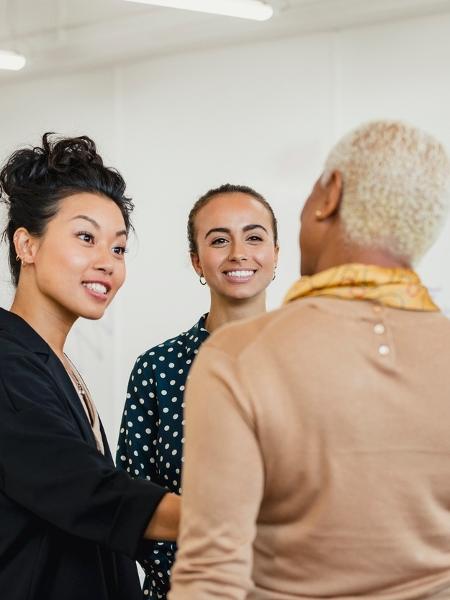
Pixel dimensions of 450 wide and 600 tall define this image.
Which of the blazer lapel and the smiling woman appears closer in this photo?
the blazer lapel

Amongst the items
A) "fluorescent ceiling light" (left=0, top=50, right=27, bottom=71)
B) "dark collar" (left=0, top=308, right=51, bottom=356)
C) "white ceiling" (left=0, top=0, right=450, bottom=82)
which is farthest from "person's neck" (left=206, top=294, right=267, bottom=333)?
"fluorescent ceiling light" (left=0, top=50, right=27, bottom=71)

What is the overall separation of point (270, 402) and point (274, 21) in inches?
161

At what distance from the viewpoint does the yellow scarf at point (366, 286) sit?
1.09 metres

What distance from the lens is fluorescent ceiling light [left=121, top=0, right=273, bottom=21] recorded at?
393cm

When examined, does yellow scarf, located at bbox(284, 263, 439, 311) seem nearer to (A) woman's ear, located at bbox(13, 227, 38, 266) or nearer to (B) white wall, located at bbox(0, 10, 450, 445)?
(A) woman's ear, located at bbox(13, 227, 38, 266)

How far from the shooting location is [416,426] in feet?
3.52

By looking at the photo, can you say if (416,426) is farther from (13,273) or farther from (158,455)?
(158,455)

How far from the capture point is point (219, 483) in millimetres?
1045

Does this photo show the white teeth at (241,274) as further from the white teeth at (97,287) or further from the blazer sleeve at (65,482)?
the blazer sleeve at (65,482)

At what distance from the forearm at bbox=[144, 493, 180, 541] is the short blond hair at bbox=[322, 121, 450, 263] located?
0.51 meters

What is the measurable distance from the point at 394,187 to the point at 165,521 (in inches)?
24.5

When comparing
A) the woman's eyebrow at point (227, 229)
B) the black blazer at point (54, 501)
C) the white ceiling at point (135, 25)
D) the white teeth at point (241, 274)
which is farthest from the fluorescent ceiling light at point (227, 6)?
the black blazer at point (54, 501)

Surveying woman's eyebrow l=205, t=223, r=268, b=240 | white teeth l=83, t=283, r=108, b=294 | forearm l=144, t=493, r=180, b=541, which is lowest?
forearm l=144, t=493, r=180, b=541

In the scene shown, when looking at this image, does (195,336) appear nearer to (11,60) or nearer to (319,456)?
(319,456)
